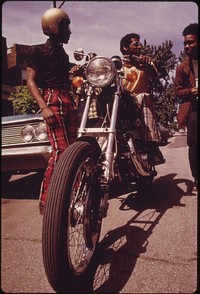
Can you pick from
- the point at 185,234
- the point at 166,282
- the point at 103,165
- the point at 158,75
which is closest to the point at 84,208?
the point at 103,165

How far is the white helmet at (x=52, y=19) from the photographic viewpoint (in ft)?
5.09

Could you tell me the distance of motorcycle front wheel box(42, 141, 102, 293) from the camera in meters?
1.22

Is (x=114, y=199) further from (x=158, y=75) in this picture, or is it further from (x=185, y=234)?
(x=158, y=75)

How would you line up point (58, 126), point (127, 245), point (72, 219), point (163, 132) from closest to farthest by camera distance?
point (72, 219), point (127, 245), point (58, 126), point (163, 132)

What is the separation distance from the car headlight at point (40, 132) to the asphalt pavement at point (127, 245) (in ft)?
1.56

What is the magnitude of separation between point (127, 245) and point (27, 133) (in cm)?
139

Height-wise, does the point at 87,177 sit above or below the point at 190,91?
below

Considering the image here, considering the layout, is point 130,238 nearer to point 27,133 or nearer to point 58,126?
point 58,126

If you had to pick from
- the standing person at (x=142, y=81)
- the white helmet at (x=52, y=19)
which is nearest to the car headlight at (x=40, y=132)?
the standing person at (x=142, y=81)

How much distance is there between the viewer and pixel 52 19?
165 cm

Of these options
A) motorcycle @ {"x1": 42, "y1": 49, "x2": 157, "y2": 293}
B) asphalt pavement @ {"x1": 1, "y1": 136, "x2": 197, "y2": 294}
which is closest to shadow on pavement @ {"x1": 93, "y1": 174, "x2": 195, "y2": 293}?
asphalt pavement @ {"x1": 1, "y1": 136, "x2": 197, "y2": 294}

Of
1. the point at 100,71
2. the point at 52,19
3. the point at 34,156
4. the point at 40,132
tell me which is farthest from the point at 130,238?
the point at 52,19

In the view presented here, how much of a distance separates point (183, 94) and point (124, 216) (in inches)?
45.1

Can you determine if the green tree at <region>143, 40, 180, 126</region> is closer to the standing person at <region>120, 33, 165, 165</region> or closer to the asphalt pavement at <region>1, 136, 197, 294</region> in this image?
the standing person at <region>120, 33, 165, 165</region>
